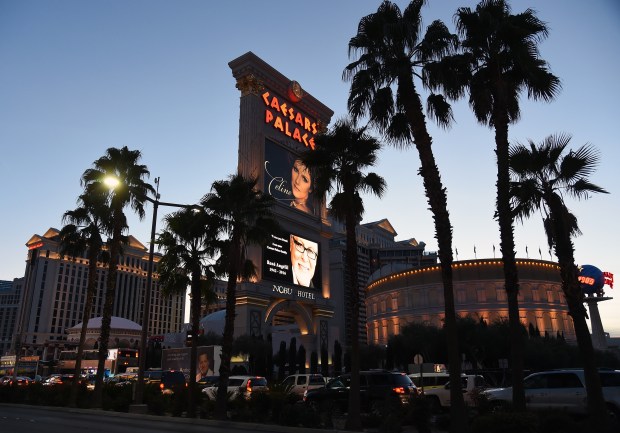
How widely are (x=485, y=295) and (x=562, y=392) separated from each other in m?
90.7

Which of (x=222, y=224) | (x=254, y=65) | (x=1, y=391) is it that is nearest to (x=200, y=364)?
(x=1, y=391)

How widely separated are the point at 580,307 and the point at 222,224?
1656cm

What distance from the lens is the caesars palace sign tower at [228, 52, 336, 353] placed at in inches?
2675

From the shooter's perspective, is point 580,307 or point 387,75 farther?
point 387,75

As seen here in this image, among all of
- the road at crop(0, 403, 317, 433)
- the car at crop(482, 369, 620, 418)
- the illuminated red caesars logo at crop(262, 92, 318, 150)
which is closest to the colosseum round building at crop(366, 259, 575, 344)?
the illuminated red caesars logo at crop(262, 92, 318, 150)

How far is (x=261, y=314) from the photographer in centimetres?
6725

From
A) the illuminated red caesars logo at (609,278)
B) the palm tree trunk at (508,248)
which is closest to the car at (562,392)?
the palm tree trunk at (508,248)

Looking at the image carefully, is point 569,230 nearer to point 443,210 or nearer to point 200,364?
point 443,210

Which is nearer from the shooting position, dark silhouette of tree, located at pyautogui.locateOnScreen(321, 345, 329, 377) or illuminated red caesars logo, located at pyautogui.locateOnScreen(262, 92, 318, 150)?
dark silhouette of tree, located at pyautogui.locateOnScreen(321, 345, 329, 377)

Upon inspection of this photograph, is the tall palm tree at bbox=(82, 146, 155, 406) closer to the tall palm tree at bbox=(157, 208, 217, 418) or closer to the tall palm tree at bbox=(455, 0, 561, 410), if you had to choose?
the tall palm tree at bbox=(157, 208, 217, 418)

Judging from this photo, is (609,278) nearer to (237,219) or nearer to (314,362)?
(314,362)

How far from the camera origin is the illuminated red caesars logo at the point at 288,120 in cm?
7650

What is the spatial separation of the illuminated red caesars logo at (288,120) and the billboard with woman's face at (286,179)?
4.07 m

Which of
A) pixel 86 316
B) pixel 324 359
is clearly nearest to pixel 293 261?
pixel 324 359
